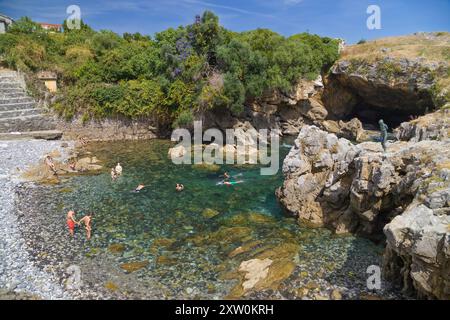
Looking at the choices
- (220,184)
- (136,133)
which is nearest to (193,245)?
(220,184)

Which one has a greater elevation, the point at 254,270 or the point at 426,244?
the point at 426,244

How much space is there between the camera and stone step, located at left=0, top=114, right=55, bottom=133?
3709 cm

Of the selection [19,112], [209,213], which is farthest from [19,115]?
[209,213]

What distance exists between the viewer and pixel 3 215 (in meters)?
18.9

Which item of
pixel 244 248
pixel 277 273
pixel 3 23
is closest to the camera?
pixel 277 273

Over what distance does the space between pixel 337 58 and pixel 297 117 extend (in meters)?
11.4

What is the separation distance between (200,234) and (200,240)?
0.74 meters

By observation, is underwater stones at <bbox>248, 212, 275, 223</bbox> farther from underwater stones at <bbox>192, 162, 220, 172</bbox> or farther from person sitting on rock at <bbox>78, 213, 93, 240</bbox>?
underwater stones at <bbox>192, 162, 220, 172</bbox>

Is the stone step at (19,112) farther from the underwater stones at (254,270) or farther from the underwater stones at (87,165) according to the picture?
the underwater stones at (254,270)

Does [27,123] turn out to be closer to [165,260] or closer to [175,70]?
[175,70]

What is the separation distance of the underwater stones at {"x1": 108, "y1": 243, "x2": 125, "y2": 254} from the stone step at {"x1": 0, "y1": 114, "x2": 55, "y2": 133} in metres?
29.1

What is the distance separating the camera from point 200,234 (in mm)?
18062
